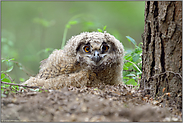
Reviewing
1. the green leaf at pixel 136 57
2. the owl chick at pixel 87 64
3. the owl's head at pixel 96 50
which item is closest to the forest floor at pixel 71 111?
the owl chick at pixel 87 64

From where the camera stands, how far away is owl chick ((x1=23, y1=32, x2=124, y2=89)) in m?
3.37

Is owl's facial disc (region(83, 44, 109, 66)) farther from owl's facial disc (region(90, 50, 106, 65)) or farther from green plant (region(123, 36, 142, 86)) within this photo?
green plant (region(123, 36, 142, 86))

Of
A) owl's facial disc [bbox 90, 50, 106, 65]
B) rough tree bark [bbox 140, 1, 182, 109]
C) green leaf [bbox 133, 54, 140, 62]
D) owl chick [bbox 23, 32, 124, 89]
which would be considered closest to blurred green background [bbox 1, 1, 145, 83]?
green leaf [bbox 133, 54, 140, 62]

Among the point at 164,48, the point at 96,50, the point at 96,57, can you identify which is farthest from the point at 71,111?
the point at 96,50

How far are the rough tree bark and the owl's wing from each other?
139 centimetres

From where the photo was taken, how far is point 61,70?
11.4 feet

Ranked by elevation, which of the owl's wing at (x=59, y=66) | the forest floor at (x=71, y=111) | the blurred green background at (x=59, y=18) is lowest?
the forest floor at (x=71, y=111)

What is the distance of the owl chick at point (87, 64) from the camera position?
3.37 meters

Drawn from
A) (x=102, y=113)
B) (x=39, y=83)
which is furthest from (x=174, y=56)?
(x=39, y=83)

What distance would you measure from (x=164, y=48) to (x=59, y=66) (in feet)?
6.09

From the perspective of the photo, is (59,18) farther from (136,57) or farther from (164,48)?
(164,48)

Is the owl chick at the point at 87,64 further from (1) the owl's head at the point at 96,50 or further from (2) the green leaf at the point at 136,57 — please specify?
(2) the green leaf at the point at 136,57

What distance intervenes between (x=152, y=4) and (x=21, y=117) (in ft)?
6.00

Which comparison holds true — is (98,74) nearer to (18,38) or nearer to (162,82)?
(162,82)
